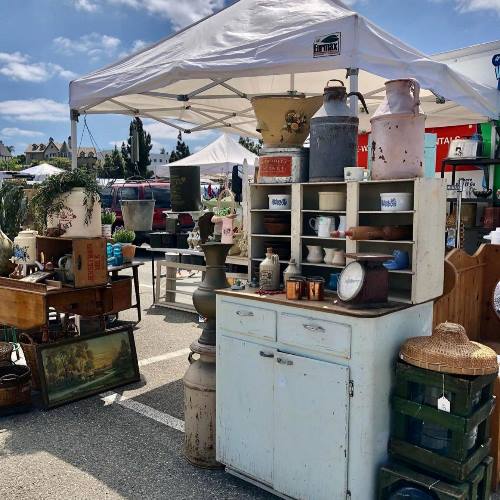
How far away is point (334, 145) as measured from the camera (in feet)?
9.86

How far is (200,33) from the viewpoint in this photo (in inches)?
170

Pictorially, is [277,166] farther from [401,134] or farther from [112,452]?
[112,452]

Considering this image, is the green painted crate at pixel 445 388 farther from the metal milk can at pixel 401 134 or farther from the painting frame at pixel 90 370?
the painting frame at pixel 90 370

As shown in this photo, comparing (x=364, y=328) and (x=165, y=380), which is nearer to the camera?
(x=364, y=328)

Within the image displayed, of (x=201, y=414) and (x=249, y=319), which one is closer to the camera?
(x=249, y=319)

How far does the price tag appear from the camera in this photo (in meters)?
2.38

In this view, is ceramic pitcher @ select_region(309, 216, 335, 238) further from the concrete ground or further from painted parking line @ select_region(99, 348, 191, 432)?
painted parking line @ select_region(99, 348, 191, 432)

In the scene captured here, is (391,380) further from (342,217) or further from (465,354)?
(342,217)

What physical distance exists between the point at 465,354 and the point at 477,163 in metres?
4.49

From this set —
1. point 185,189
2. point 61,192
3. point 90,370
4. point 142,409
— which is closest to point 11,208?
point 61,192

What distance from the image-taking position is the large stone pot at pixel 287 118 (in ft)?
11.2

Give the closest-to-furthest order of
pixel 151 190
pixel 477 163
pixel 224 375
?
pixel 224 375
pixel 477 163
pixel 151 190

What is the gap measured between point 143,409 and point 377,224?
2313 mm

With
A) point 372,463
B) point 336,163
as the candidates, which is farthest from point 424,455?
point 336,163
